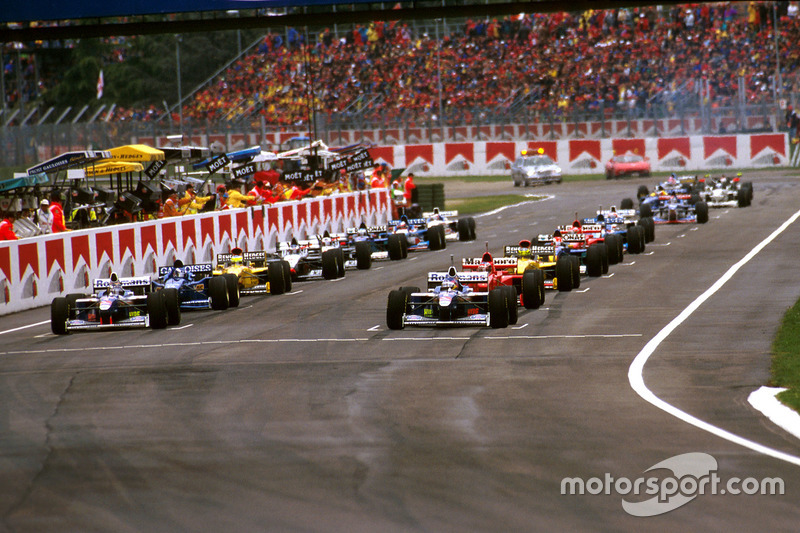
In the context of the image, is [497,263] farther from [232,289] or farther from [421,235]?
[421,235]

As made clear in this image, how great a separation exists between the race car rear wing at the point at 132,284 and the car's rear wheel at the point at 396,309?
458 cm

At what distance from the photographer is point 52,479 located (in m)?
9.37

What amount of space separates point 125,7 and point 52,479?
1287 cm

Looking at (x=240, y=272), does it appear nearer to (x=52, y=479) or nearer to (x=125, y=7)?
(x=125, y=7)

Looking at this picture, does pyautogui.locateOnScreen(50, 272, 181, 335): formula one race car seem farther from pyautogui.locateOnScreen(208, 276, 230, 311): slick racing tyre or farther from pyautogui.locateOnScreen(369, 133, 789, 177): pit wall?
pyautogui.locateOnScreen(369, 133, 789, 177): pit wall

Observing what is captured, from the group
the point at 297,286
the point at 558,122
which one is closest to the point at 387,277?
the point at 297,286

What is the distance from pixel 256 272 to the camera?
2367 cm

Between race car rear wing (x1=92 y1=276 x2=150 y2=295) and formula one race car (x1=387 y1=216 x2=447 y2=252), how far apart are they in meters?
12.3

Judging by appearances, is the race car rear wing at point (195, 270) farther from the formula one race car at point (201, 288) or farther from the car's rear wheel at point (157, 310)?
the car's rear wheel at point (157, 310)

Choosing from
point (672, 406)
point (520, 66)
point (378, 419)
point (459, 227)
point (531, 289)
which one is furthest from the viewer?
point (520, 66)

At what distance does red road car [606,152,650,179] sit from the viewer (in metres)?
57.5

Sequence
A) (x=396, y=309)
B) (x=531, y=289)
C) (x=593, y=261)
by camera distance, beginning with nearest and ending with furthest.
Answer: (x=396, y=309) → (x=531, y=289) → (x=593, y=261)

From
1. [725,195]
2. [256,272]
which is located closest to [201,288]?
[256,272]

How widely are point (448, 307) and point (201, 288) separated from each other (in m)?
5.53
